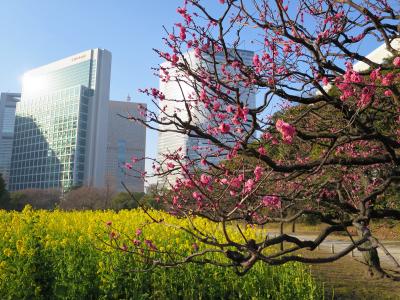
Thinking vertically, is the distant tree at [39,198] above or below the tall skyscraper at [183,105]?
below

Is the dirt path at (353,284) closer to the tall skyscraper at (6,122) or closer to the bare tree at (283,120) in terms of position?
the bare tree at (283,120)

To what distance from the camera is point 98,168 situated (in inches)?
3836

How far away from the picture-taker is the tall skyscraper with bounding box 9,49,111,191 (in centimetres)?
9631

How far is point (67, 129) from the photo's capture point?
98.6 m

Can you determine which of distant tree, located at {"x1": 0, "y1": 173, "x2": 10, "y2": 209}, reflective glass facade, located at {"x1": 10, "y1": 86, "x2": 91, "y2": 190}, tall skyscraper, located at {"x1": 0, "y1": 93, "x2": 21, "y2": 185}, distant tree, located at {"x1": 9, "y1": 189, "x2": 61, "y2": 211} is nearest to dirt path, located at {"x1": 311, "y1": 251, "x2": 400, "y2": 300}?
distant tree, located at {"x1": 0, "y1": 173, "x2": 10, "y2": 209}

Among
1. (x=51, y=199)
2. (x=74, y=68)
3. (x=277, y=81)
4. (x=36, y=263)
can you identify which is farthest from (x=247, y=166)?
(x=74, y=68)

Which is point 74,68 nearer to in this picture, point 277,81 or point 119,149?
point 119,149

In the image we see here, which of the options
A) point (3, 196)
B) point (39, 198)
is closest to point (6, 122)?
point (39, 198)

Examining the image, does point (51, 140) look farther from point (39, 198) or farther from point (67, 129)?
point (39, 198)

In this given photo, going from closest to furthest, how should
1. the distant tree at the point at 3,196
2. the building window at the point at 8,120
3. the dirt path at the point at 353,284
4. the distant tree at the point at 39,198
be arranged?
the dirt path at the point at 353,284, the distant tree at the point at 3,196, the distant tree at the point at 39,198, the building window at the point at 8,120

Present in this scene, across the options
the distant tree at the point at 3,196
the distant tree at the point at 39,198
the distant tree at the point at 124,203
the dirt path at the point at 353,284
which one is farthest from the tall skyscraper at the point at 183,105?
the distant tree at the point at 39,198

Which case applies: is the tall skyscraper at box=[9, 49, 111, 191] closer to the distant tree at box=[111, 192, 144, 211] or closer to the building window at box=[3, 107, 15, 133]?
the building window at box=[3, 107, 15, 133]

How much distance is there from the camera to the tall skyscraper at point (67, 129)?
3792 inches

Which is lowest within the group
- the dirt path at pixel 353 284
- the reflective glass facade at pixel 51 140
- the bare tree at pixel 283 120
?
the dirt path at pixel 353 284
